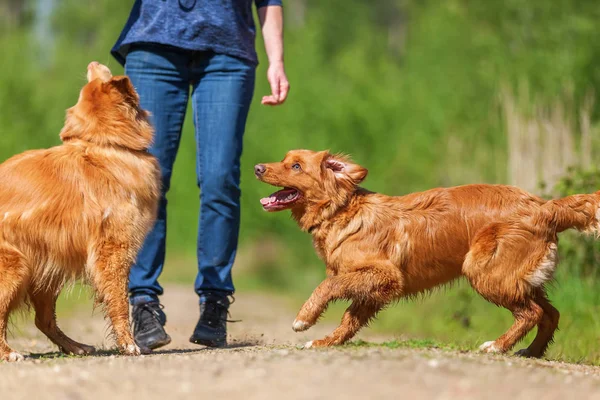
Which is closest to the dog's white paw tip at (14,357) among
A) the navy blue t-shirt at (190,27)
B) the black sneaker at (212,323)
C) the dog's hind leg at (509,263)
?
the black sneaker at (212,323)

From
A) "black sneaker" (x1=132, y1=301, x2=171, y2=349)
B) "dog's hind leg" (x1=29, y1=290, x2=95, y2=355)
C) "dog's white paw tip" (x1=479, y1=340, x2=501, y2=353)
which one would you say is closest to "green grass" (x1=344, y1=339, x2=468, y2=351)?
"dog's white paw tip" (x1=479, y1=340, x2=501, y2=353)

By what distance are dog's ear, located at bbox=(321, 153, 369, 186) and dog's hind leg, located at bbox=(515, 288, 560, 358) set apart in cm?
151

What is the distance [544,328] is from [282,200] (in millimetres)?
2057

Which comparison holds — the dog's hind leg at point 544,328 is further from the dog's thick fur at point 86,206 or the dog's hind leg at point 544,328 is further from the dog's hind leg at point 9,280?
the dog's hind leg at point 9,280

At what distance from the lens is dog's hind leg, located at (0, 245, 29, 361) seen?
513cm

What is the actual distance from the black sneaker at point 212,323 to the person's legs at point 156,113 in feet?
0.96

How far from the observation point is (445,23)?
879 inches

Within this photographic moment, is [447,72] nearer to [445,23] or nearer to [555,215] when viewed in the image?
[445,23]

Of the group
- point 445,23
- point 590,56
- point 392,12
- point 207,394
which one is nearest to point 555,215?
point 207,394

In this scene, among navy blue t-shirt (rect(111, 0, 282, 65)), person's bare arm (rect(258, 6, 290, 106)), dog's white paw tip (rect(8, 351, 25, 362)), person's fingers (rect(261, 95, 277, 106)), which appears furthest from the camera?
person's bare arm (rect(258, 6, 290, 106))

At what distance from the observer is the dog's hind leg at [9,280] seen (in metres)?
5.13

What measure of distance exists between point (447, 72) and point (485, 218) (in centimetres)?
1486

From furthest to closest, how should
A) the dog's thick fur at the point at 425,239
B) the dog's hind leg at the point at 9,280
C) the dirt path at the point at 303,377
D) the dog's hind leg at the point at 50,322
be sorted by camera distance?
1. the dog's hind leg at the point at 50,322
2. the dog's thick fur at the point at 425,239
3. the dog's hind leg at the point at 9,280
4. the dirt path at the point at 303,377

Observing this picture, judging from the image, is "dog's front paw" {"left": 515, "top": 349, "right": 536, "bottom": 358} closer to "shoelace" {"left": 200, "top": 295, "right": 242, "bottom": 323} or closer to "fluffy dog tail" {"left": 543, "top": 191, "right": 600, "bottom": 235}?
"fluffy dog tail" {"left": 543, "top": 191, "right": 600, "bottom": 235}
